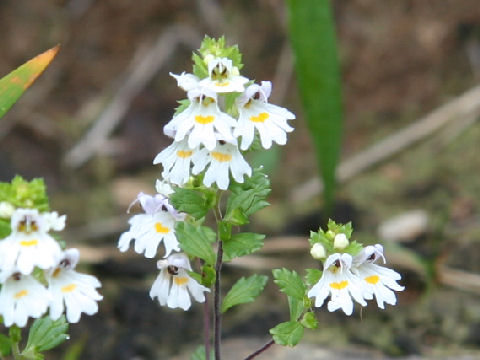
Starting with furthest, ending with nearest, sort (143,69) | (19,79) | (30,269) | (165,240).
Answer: (143,69) < (19,79) < (165,240) < (30,269)

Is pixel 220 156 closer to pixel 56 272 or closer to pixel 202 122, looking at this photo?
pixel 202 122

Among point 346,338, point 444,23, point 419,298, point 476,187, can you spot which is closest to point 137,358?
point 346,338

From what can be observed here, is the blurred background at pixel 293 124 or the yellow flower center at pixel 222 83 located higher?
the blurred background at pixel 293 124

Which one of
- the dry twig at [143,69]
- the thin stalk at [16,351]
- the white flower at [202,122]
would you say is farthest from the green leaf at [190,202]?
the dry twig at [143,69]

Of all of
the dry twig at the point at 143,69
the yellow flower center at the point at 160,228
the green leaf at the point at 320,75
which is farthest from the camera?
the dry twig at the point at 143,69

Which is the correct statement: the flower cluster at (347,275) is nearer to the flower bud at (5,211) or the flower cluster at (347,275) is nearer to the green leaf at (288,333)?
the green leaf at (288,333)

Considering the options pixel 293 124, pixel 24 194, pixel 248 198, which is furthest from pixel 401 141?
pixel 24 194
